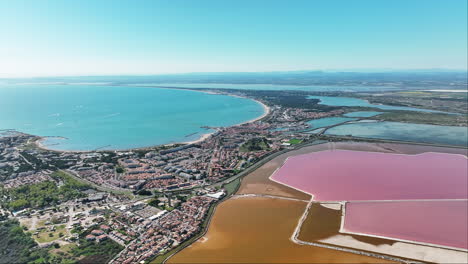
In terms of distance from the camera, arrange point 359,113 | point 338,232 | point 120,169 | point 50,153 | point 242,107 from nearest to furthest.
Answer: point 338,232
point 120,169
point 50,153
point 359,113
point 242,107

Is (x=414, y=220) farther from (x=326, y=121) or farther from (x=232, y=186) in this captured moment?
(x=326, y=121)

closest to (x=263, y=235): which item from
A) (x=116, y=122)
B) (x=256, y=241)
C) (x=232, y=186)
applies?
(x=256, y=241)

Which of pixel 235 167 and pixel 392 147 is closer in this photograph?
pixel 235 167

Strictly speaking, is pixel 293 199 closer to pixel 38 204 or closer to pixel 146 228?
pixel 146 228

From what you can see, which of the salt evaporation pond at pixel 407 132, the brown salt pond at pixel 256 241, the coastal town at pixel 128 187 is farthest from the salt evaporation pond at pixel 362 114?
the brown salt pond at pixel 256 241

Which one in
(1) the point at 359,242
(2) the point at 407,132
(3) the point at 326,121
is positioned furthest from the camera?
(3) the point at 326,121

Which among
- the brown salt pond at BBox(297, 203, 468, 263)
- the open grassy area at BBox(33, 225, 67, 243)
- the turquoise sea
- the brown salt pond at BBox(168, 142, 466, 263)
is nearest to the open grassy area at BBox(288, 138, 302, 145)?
the turquoise sea

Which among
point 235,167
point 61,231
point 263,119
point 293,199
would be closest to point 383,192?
point 293,199
